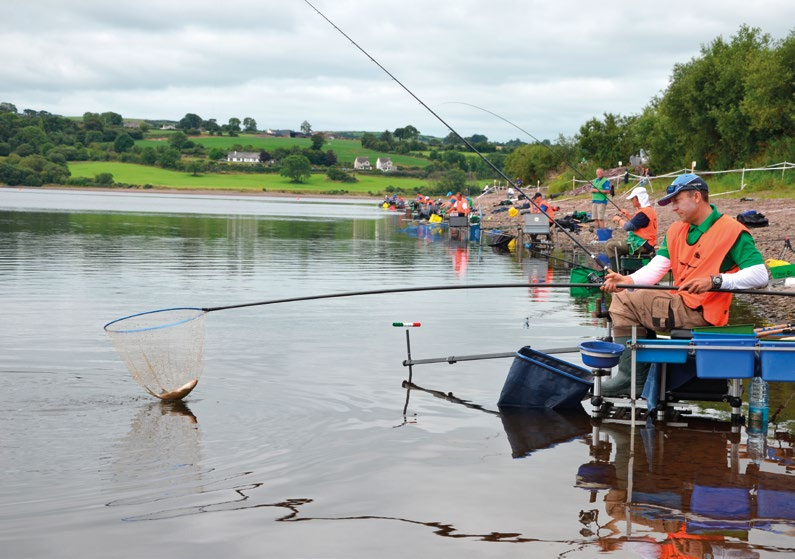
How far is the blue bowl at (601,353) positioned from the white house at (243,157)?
5583 inches

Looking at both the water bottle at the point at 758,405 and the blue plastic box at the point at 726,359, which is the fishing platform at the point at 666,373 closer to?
the blue plastic box at the point at 726,359

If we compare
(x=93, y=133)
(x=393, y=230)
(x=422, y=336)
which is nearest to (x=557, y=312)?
(x=422, y=336)

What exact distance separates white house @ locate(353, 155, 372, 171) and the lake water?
129036 millimetres

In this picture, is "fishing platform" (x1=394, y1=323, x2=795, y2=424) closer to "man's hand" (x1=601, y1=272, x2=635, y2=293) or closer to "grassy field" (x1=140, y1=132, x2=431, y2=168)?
"man's hand" (x1=601, y1=272, x2=635, y2=293)

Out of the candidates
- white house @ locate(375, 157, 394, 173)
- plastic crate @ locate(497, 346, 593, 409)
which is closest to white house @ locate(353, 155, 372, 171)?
white house @ locate(375, 157, 394, 173)

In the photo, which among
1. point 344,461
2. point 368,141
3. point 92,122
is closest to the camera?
point 344,461

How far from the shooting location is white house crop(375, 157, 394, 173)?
139 metres

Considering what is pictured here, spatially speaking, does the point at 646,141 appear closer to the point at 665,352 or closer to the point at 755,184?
the point at 755,184

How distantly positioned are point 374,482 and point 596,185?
19691 mm

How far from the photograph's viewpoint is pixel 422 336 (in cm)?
1370

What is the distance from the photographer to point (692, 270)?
27.3 ft

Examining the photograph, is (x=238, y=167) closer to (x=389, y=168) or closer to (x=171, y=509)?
(x=389, y=168)

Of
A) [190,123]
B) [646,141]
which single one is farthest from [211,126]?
[646,141]

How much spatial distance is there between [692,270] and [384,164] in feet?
439
